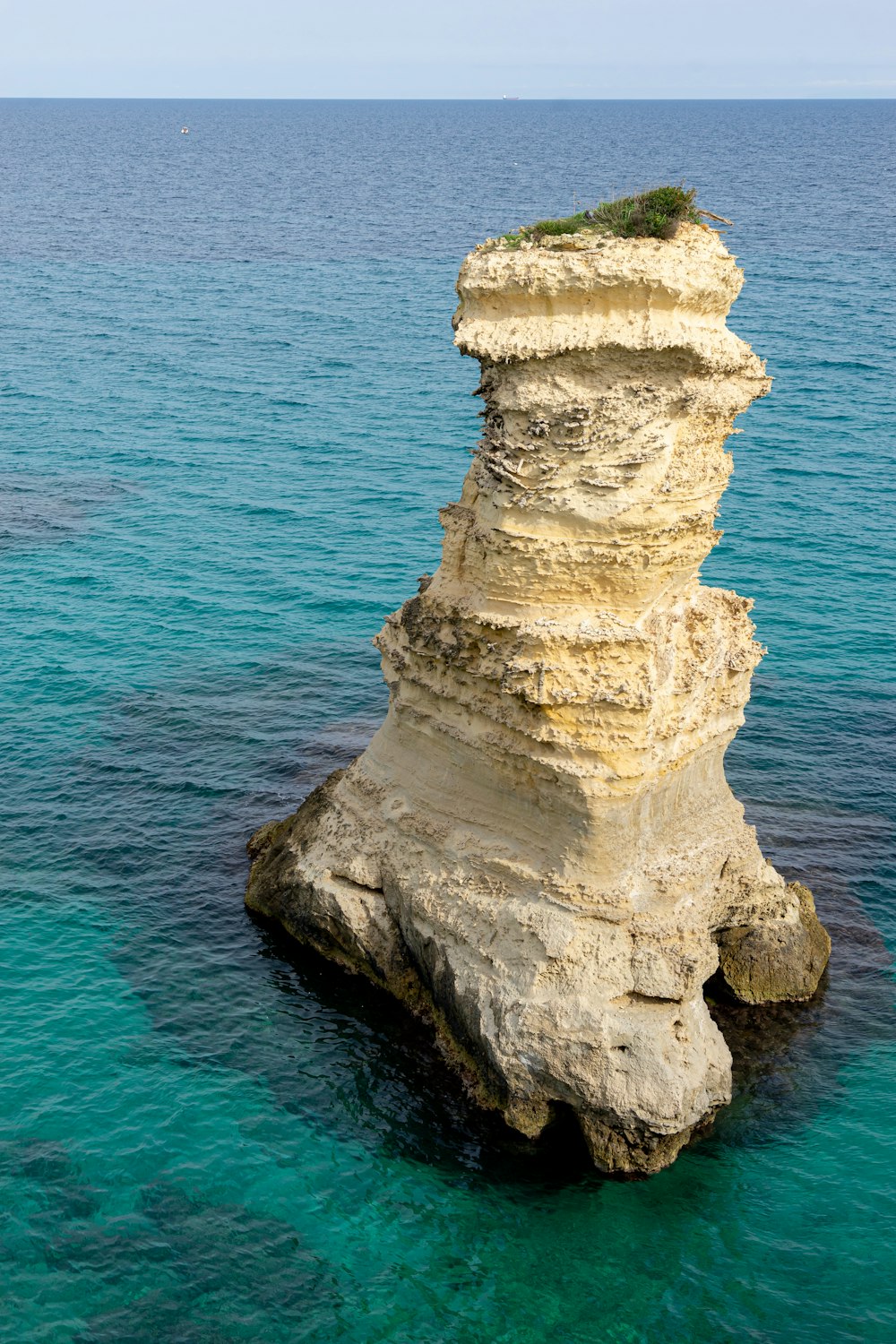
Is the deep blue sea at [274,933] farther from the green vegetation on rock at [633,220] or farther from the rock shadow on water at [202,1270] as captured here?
the green vegetation on rock at [633,220]

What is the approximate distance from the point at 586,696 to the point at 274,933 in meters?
11.0

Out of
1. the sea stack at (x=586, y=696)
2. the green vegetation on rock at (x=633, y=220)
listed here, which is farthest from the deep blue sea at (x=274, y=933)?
the green vegetation on rock at (x=633, y=220)

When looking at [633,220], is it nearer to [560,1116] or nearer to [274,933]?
[560,1116]

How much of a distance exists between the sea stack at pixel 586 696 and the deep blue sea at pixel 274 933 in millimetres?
1911

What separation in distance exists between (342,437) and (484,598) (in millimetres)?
42297

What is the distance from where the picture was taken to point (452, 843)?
1152 inches

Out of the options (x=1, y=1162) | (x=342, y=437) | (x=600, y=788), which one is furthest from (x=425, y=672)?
(x=342, y=437)

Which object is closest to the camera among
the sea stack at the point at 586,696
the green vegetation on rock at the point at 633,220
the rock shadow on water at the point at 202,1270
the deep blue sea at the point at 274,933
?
the rock shadow on water at the point at 202,1270

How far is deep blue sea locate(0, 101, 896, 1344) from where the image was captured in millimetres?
23312

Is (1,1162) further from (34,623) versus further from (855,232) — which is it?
(855,232)

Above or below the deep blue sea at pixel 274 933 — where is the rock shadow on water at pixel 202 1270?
below

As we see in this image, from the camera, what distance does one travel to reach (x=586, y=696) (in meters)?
26.2

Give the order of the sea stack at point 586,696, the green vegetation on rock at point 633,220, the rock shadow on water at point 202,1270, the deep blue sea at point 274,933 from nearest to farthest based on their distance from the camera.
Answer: the rock shadow on water at point 202,1270 → the deep blue sea at point 274,933 → the sea stack at point 586,696 → the green vegetation on rock at point 633,220

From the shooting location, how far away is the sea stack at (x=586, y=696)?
25.8 metres
